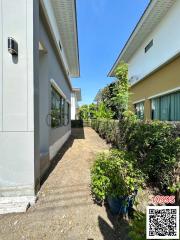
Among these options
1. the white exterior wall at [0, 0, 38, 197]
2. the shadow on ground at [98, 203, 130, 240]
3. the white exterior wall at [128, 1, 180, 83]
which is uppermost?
the white exterior wall at [128, 1, 180, 83]

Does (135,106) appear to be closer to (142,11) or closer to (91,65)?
(142,11)

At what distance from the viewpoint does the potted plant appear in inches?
127

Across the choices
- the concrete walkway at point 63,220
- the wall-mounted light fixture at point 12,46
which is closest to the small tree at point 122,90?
the concrete walkway at point 63,220

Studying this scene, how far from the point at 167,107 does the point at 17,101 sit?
7.05 meters

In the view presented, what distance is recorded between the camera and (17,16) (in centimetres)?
363

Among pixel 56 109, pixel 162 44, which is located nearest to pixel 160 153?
pixel 56 109

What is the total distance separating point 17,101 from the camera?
369cm

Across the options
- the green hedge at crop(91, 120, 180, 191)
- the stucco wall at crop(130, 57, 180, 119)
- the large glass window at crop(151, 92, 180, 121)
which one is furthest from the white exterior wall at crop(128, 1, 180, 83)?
the green hedge at crop(91, 120, 180, 191)

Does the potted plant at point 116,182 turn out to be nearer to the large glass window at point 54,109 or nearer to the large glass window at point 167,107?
the large glass window at point 54,109

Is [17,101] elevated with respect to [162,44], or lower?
lower

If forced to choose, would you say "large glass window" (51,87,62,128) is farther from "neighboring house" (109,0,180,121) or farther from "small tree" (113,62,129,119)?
"neighboring house" (109,0,180,121)

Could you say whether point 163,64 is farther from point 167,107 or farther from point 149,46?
point 149,46

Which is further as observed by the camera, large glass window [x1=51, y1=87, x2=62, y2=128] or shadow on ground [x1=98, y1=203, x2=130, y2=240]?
large glass window [x1=51, y1=87, x2=62, y2=128]

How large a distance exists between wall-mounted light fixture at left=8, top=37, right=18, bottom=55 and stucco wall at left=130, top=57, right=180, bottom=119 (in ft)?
20.5
